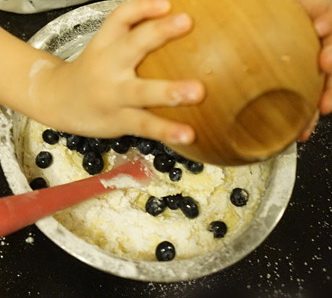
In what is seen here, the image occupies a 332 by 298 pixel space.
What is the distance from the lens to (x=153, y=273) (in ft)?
1.94

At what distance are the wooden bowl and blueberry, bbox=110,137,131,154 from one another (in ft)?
0.94

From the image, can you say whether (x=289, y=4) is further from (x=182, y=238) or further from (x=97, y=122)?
(x=182, y=238)

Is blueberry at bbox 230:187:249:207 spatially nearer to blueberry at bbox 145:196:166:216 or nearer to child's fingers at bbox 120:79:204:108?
blueberry at bbox 145:196:166:216

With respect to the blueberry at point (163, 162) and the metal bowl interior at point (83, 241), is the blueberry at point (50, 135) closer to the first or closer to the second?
the metal bowl interior at point (83, 241)

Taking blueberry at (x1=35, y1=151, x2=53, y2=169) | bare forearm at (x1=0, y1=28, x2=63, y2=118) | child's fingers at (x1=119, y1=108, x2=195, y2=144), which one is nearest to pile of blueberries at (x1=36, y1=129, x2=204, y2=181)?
blueberry at (x1=35, y1=151, x2=53, y2=169)

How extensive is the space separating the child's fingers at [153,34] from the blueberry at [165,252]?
1.01 feet

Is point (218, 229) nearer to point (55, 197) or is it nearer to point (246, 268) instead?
point (246, 268)

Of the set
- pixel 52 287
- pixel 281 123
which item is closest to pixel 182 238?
pixel 52 287

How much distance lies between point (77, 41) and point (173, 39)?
0.38 metres

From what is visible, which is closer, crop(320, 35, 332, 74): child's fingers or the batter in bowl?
crop(320, 35, 332, 74): child's fingers

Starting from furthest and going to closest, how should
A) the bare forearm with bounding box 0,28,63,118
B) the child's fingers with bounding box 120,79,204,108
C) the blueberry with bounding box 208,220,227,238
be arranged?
the blueberry with bounding box 208,220,227,238, the bare forearm with bounding box 0,28,63,118, the child's fingers with bounding box 120,79,204,108

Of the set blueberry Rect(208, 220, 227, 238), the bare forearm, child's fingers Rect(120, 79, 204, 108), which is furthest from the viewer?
blueberry Rect(208, 220, 227, 238)

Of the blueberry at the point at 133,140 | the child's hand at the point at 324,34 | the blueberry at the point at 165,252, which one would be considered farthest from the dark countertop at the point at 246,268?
the child's hand at the point at 324,34

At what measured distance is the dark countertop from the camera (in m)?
0.69
